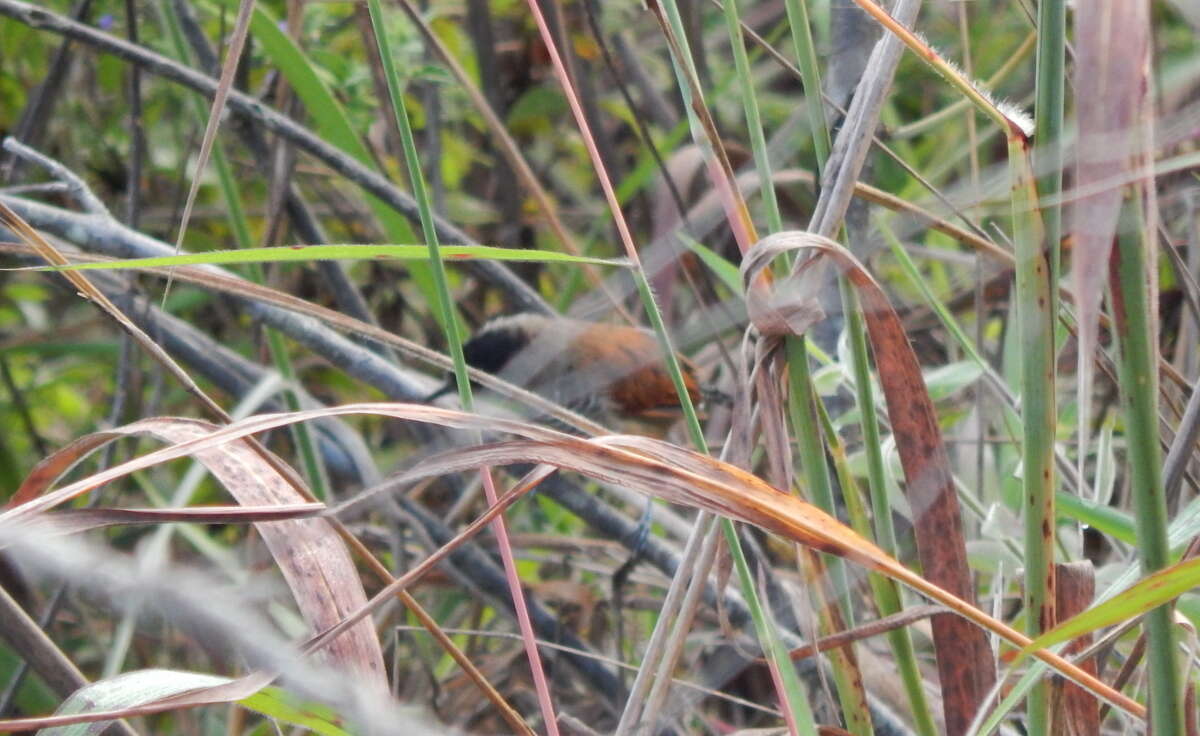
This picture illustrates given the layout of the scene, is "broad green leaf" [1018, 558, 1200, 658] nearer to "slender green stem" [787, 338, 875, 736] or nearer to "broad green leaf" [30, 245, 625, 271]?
"slender green stem" [787, 338, 875, 736]

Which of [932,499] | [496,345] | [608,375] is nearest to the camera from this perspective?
[932,499]

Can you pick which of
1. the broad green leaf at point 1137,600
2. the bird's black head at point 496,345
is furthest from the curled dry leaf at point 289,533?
the bird's black head at point 496,345

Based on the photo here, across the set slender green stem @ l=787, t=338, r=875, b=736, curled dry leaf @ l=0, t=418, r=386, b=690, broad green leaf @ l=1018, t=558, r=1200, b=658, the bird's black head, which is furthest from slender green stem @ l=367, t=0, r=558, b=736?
the bird's black head

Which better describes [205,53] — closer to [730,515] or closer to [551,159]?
[551,159]

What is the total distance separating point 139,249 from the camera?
6.36 ft

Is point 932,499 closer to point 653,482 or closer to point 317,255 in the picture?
point 653,482

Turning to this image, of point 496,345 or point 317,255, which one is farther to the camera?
point 496,345

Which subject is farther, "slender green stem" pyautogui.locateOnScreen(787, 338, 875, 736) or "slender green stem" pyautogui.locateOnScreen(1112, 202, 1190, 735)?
"slender green stem" pyautogui.locateOnScreen(787, 338, 875, 736)

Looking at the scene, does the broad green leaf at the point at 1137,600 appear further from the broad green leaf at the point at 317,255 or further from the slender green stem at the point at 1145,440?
the broad green leaf at the point at 317,255

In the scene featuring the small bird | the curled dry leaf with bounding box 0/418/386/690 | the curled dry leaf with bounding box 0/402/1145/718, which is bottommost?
the small bird

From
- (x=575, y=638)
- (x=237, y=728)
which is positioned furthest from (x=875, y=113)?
(x=575, y=638)

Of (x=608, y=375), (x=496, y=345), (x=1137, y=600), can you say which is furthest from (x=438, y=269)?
(x=608, y=375)

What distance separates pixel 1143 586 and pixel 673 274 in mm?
2177

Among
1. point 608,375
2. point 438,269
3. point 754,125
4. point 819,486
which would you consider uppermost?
point 754,125
